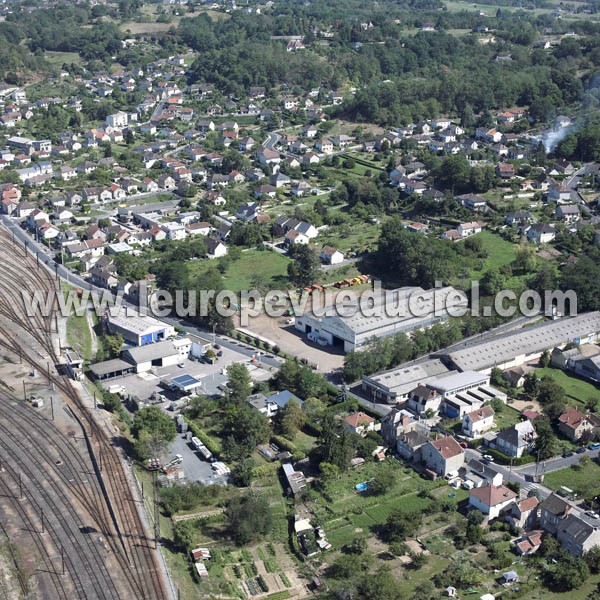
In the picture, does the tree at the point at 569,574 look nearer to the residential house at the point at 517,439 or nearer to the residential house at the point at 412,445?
the residential house at the point at 517,439

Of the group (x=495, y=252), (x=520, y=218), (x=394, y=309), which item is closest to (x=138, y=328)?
(x=394, y=309)

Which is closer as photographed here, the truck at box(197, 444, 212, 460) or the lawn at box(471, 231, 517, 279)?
the truck at box(197, 444, 212, 460)

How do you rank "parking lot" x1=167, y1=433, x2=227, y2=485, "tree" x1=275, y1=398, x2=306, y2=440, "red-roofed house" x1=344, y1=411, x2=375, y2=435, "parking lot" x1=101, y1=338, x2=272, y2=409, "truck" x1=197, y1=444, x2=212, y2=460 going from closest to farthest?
"parking lot" x1=167, y1=433, x2=227, y2=485, "truck" x1=197, y1=444, x2=212, y2=460, "red-roofed house" x1=344, y1=411, x2=375, y2=435, "tree" x1=275, y1=398, x2=306, y2=440, "parking lot" x1=101, y1=338, x2=272, y2=409

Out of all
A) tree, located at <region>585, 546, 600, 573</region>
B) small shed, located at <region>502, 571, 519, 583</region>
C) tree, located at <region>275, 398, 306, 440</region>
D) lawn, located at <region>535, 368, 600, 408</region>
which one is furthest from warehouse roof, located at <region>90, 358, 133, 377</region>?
tree, located at <region>585, 546, 600, 573</region>

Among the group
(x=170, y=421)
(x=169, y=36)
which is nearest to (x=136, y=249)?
(x=170, y=421)

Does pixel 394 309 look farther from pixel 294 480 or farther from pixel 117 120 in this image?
pixel 117 120

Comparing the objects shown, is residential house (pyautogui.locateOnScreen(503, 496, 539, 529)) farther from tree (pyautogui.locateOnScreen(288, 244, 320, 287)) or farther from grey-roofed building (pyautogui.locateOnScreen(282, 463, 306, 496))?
tree (pyautogui.locateOnScreen(288, 244, 320, 287))

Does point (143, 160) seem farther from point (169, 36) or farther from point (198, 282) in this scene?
point (169, 36)
